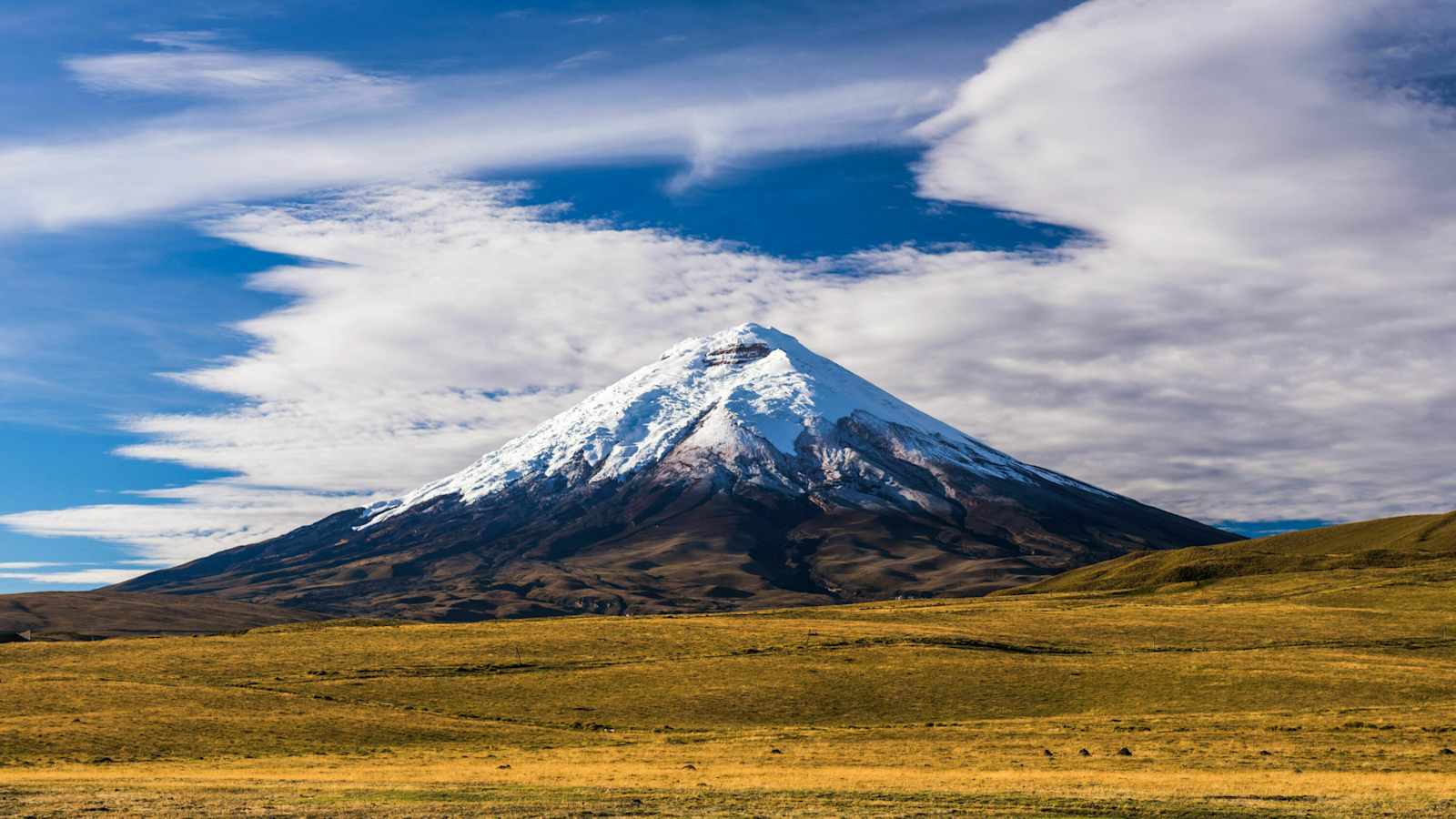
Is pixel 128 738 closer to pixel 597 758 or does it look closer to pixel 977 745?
pixel 597 758

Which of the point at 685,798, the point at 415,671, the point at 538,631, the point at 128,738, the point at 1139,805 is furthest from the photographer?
the point at 538,631

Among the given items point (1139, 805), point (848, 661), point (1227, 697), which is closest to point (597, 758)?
point (1139, 805)

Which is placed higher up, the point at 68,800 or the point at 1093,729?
the point at 68,800

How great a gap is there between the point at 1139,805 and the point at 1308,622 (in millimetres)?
89942

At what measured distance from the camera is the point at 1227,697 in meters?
82.9

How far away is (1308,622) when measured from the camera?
11962cm

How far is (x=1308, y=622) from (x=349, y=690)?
3485 inches

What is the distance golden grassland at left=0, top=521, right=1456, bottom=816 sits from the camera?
45.0 m

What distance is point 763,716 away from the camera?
80.6 metres

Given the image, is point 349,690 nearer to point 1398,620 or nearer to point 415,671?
point 415,671

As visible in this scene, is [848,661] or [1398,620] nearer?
[848,661]

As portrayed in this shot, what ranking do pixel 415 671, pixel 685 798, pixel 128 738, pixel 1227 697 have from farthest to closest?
pixel 415 671 → pixel 1227 697 → pixel 128 738 → pixel 685 798

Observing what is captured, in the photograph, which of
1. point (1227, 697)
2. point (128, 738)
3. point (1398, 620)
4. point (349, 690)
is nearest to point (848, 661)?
point (1227, 697)

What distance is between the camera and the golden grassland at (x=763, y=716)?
44969mm
